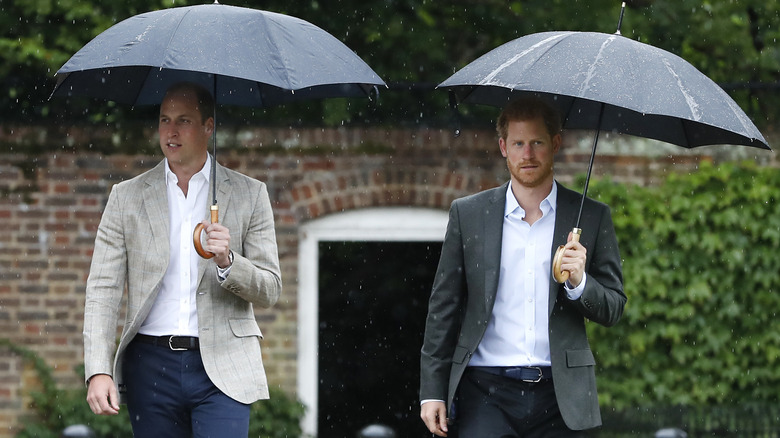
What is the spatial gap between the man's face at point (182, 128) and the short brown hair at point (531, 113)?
3.63 ft

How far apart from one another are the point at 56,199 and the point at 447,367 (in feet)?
14.1

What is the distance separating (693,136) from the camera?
4477mm

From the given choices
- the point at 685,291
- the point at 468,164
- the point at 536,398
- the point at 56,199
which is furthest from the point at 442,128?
the point at 536,398

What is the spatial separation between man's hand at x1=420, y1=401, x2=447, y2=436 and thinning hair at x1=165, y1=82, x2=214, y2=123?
136cm

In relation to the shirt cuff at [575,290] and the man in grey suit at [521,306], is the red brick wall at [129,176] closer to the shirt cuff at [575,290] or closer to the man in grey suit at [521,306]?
the man in grey suit at [521,306]

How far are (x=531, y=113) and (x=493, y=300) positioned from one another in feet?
2.26

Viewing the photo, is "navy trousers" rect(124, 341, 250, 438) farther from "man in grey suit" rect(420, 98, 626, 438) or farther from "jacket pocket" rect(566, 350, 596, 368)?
"jacket pocket" rect(566, 350, 596, 368)

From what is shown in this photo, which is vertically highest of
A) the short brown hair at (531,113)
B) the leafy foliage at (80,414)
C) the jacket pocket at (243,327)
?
the short brown hair at (531,113)

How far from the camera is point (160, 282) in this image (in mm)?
4098

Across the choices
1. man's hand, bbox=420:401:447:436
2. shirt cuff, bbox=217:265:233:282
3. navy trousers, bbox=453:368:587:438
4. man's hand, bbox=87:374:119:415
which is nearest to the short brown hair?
navy trousers, bbox=453:368:587:438

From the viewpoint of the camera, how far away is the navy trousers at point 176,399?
4.10 meters

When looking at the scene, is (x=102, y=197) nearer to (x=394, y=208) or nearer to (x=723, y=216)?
(x=394, y=208)

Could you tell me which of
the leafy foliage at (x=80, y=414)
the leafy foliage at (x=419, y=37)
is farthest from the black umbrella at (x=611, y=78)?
the leafy foliage at (x=80, y=414)

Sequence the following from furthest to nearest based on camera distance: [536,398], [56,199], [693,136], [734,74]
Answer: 1. [734,74]
2. [56,199]
3. [693,136]
4. [536,398]
